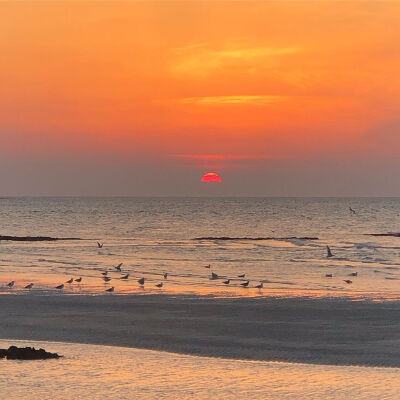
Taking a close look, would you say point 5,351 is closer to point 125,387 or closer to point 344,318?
point 125,387

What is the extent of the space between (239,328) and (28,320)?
626 centimetres

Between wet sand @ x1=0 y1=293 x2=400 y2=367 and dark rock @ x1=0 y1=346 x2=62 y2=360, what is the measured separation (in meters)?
2.93

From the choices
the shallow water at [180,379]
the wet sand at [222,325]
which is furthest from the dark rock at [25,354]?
the wet sand at [222,325]

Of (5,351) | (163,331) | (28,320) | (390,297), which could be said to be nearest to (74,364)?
(5,351)

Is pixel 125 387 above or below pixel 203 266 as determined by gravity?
below

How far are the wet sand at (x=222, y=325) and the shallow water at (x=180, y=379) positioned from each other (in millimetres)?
1265

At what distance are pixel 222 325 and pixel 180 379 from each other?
25.3 feet

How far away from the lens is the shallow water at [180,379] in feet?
44.5

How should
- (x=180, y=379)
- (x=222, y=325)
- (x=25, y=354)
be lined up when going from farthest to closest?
(x=222, y=325) < (x=25, y=354) < (x=180, y=379)

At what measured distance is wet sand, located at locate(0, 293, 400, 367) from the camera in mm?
18766

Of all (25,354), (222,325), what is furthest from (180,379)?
(222,325)

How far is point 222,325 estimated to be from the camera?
22500 millimetres

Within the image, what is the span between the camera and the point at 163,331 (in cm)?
2153

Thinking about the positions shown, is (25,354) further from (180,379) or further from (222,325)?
(222,325)
